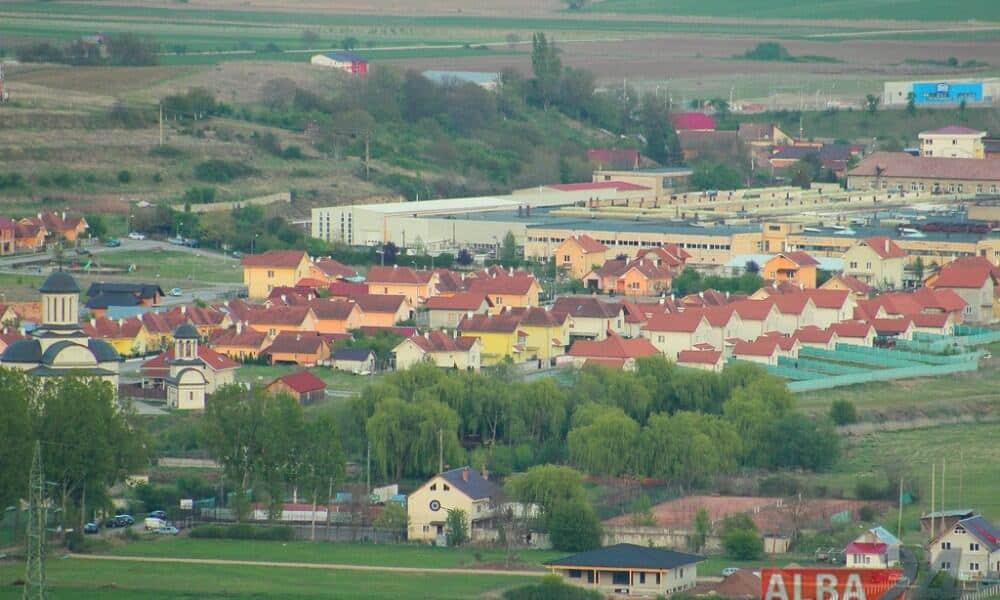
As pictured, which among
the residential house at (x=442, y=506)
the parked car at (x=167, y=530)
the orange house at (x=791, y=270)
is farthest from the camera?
the orange house at (x=791, y=270)

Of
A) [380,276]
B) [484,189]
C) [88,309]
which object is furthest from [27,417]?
[484,189]

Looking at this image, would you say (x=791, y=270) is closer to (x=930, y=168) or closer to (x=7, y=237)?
(x=7, y=237)

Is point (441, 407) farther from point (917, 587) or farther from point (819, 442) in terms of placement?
point (917, 587)

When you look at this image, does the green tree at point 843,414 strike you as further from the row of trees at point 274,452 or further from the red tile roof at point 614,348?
the row of trees at point 274,452

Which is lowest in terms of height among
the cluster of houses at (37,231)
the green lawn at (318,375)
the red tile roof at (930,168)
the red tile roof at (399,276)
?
the green lawn at (318,375)

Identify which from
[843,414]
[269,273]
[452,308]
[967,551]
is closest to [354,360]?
[452,308]

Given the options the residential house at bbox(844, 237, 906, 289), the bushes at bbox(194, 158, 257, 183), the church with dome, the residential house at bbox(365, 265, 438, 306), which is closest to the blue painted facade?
the bushes at bbox(194, 158, 257, 183)

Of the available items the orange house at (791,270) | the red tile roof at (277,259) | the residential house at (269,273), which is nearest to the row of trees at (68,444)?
the residential house at (269,273)
